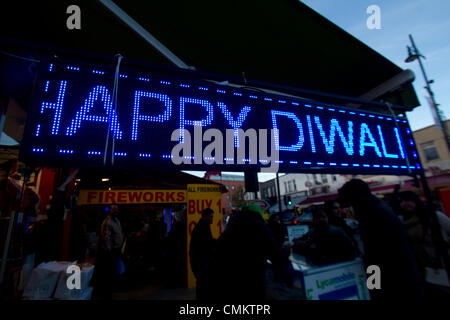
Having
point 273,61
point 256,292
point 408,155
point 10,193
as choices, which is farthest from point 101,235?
point 408,155

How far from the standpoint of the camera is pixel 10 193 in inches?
145

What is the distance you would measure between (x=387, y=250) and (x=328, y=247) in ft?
6.24

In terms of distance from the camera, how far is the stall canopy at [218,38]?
1.85m

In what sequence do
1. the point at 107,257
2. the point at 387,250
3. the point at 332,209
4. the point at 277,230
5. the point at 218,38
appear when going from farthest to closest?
1. the point at 277,230
2. the point at 332,209
3. the point at 107,257
4. the point at 218,38
5. the point at 387,250

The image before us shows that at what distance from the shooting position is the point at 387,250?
179 cm

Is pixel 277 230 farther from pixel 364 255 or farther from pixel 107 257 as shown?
pixel 364 255

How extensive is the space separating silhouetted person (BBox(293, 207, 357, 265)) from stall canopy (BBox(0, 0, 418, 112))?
7.45ft

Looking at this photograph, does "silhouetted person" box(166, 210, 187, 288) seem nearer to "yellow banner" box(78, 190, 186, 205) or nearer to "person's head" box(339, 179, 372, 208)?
"yellow banner" box(78, 190, 186, 205)

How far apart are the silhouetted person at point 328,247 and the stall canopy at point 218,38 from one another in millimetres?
2270

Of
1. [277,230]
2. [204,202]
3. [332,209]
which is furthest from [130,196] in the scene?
[332,209]

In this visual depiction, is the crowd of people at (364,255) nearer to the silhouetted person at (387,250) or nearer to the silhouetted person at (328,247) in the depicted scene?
the silhouetted person at (387,250)
